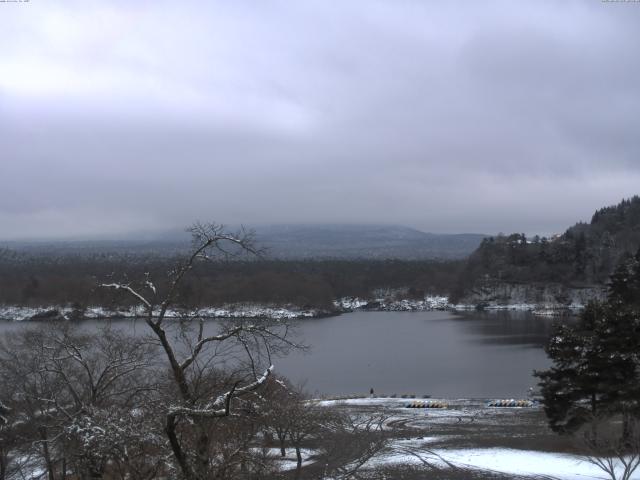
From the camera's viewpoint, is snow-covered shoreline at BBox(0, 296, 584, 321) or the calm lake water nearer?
the calm lake water

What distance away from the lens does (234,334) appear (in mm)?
4711

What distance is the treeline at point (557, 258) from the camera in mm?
81688

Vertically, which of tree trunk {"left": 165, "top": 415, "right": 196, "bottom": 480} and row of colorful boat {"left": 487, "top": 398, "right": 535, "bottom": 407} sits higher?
tree trunk {"left": 165, "top": 415, "right": 196, "bottom": 480}

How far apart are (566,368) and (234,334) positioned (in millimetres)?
11549

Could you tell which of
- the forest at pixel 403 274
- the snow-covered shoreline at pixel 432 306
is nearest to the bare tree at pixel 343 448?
the forest at pixel 403 274

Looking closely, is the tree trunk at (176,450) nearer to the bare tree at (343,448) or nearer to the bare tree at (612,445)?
the bare tree at (343,448)

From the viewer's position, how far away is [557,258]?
275 feet

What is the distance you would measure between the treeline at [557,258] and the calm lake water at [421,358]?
23.2 m

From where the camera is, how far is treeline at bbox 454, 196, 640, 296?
81688 millimetres

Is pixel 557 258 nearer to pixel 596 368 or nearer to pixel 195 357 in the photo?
pixel 596 368

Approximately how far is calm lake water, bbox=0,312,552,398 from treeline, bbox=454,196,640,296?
2319 cm

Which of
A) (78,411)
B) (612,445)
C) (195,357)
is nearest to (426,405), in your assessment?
(612,445)

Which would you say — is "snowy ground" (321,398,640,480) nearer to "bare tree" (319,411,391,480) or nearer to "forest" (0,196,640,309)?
"bare tree" (319,411,391,480)

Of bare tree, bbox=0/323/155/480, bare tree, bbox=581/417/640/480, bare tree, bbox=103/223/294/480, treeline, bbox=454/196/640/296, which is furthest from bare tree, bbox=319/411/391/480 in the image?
treeline, bbox=454/196/640/296
